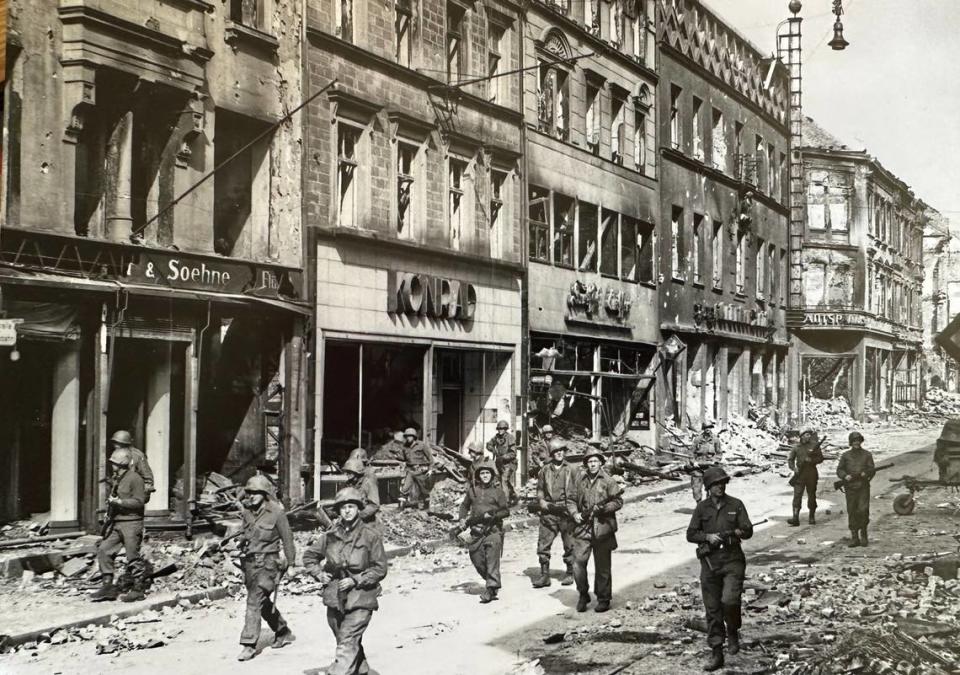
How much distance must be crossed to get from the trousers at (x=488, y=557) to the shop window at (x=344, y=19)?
11.5m

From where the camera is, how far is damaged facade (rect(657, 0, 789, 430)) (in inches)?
1394

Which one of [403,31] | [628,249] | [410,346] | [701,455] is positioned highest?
[403,31]

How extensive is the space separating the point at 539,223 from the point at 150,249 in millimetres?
13772

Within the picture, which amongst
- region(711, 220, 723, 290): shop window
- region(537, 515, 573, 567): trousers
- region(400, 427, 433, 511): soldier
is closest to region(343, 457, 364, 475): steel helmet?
region(537, 515, 573, 567): trousers

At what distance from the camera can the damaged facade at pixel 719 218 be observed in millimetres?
35406

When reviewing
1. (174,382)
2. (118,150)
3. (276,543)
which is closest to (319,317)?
(174,382)

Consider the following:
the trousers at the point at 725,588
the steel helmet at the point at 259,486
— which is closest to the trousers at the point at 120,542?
the steel helmet at the point at 259,486

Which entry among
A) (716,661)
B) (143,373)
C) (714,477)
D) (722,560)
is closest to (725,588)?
(722,560)

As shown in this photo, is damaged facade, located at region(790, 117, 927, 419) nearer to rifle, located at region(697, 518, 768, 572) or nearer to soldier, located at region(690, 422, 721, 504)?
soldier, located at region(690, 422, 721, 504)

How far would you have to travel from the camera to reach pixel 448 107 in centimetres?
2402

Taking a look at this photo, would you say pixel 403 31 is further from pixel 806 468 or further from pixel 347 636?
pixel 347 636

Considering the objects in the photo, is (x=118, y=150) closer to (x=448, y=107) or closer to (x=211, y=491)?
(x=211, y=491)

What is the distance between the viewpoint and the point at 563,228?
29.3m

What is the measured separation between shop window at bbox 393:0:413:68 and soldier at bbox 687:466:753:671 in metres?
14.9
